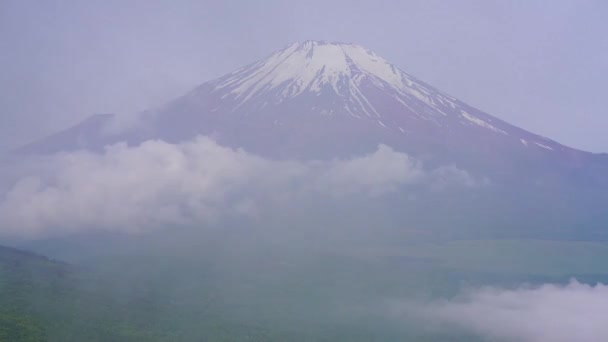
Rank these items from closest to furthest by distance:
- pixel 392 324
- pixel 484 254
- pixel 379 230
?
pixel 392 324, pixel 484 254, pixel 379 230

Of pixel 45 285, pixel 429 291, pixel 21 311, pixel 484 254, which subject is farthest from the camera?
pixel 484 254

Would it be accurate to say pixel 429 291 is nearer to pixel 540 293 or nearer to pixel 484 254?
pixel 540 293

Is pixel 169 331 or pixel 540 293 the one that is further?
pixel 540 293

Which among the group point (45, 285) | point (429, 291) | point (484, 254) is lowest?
point (45, 285)

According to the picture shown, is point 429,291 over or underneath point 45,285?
over

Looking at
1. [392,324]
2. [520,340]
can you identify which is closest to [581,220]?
[520,340]

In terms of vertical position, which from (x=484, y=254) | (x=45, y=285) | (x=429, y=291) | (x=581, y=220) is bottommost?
(x=45, y=285)

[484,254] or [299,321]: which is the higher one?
[484,254]

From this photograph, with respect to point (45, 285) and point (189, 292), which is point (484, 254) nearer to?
point (189, 292)

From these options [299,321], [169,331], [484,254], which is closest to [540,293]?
[484,254]
